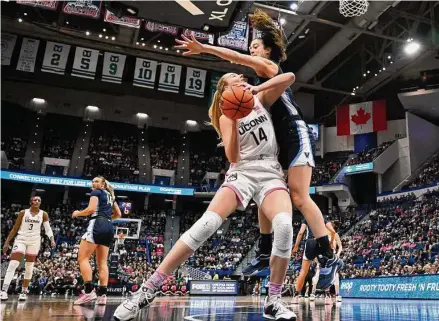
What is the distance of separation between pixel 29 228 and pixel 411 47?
22064 mm

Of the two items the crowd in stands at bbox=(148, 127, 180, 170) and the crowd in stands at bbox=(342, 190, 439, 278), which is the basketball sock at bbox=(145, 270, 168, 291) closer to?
the crowd in stands at bbox=(342, 190, 439, 278)

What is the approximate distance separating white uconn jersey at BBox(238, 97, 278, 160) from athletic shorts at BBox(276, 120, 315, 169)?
0.54ft

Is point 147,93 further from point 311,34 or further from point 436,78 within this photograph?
point 436,78

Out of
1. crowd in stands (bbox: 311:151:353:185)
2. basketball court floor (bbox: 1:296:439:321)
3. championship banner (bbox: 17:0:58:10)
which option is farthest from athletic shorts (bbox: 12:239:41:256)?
crowd in stands (bbox: 311:151:353:185)

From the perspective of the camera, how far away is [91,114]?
33.3m

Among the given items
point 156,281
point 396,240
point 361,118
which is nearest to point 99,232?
point 156,281

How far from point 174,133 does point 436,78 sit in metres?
19.2

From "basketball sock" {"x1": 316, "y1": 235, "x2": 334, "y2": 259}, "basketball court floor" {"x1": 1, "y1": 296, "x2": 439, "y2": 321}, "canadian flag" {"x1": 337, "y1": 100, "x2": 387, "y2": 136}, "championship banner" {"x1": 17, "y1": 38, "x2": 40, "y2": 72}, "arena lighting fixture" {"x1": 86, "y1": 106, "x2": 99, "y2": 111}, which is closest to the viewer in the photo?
"basketball sock" {"x1": 316, "y1": 235, "x2": 334, "y2": 259}

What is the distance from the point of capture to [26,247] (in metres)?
7.88

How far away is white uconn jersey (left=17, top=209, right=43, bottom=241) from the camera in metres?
7.78

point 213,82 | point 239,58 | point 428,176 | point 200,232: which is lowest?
point 200,232

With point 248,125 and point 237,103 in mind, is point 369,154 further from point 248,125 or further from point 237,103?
point 237,103

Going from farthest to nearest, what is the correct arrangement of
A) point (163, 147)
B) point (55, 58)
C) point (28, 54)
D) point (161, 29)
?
1. point (163, 147)
2. point (28, 54)
3. point (55, 58)
4. point (161, 29)

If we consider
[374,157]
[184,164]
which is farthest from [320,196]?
[184,164]
